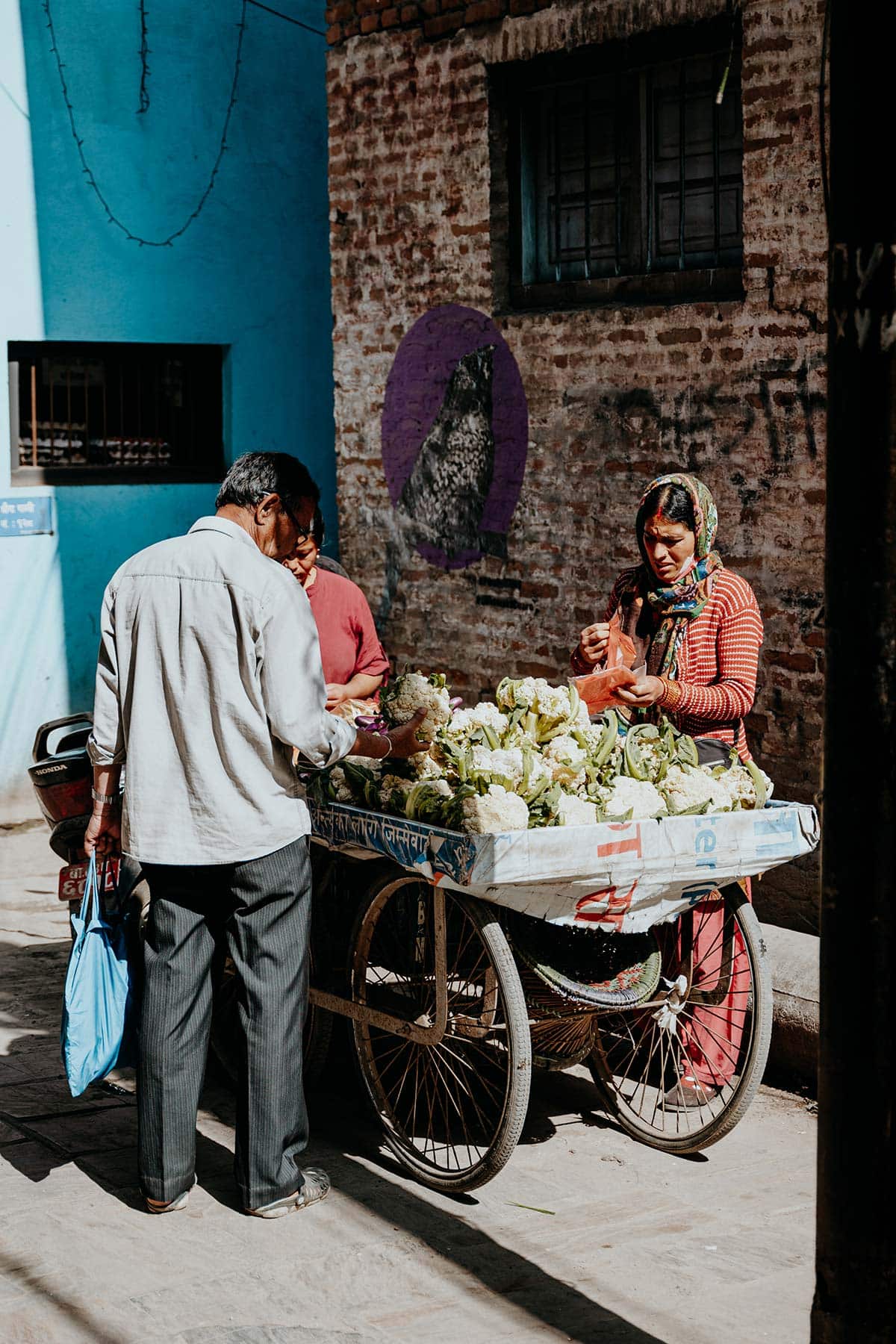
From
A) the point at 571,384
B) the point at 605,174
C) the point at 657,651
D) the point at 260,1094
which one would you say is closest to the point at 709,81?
the point at 605,174

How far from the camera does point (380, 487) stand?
9109 mm

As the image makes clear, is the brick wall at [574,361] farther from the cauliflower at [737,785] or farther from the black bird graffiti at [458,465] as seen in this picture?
the cauliflower at [737,785]

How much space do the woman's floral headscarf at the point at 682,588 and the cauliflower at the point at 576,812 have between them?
0.99 meters

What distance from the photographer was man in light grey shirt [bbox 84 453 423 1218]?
433 centimetres

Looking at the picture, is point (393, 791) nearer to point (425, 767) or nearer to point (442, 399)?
point (425, 767)

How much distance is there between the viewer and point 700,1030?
518cm

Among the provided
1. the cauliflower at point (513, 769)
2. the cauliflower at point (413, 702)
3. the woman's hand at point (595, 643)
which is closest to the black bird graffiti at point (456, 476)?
the woman's hand at point (595, 643)

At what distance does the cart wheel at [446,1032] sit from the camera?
4363 millimetres

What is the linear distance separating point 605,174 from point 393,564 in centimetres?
240

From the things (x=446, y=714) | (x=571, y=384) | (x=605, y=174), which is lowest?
(x=446, y=714)

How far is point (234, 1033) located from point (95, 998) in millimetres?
1094

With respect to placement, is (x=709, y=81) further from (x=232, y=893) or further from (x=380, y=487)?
(x=232, y=893)

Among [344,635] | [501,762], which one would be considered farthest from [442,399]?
[501,762]

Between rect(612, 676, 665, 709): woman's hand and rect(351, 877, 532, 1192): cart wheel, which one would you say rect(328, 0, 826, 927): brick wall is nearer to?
rect(612, 676, 665, 709): woman's hand
